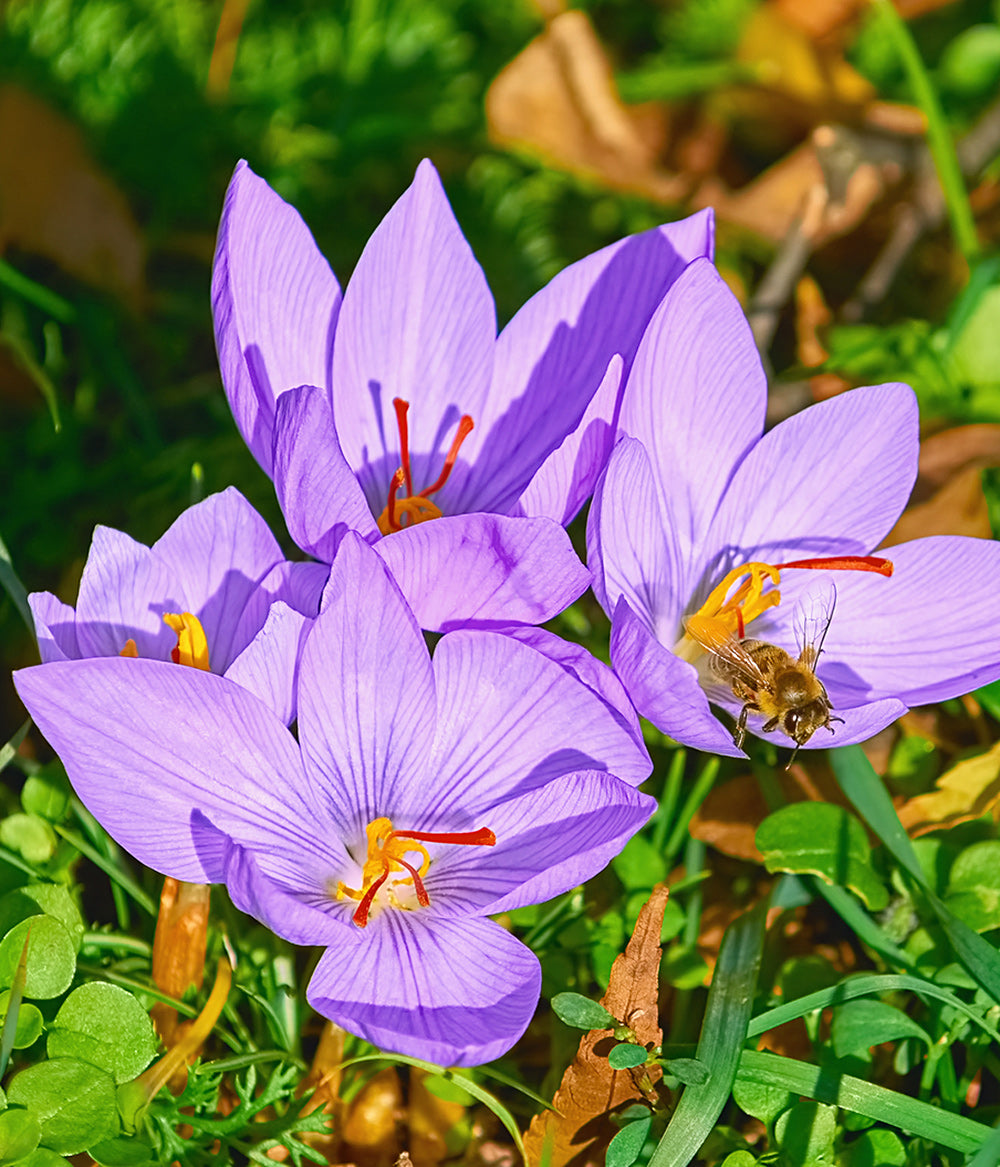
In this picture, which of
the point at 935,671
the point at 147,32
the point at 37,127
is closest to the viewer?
the point at 935,671

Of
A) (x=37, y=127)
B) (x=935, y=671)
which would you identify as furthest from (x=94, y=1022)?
(x=37, y=127)

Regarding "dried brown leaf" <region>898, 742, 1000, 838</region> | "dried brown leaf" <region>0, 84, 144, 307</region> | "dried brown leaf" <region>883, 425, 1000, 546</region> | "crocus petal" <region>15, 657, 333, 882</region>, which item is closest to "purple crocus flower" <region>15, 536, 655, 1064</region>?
"crocus petal" <region>15, 657, 333, 882</region>

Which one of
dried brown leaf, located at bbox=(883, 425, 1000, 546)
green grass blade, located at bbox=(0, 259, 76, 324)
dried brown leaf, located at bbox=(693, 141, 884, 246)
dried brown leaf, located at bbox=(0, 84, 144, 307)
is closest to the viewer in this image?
dried brown leaf, located at bbox=(883, 425, 1000, 546)

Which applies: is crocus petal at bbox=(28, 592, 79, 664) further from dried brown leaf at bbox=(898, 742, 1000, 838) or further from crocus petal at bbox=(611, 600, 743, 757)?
dried brown leaf at bbox=(898, 742, 1000, 838)

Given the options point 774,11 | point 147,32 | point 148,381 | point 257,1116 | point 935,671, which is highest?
point 774,11

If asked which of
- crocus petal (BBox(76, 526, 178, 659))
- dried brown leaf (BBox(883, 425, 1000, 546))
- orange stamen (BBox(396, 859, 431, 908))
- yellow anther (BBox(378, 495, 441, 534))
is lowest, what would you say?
orange stamen (BBox(396, 859, 431, 908))

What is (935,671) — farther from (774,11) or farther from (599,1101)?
(774,11)

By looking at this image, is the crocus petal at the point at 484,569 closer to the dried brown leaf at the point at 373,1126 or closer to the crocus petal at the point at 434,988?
the crocus petal at the point at 434,988
